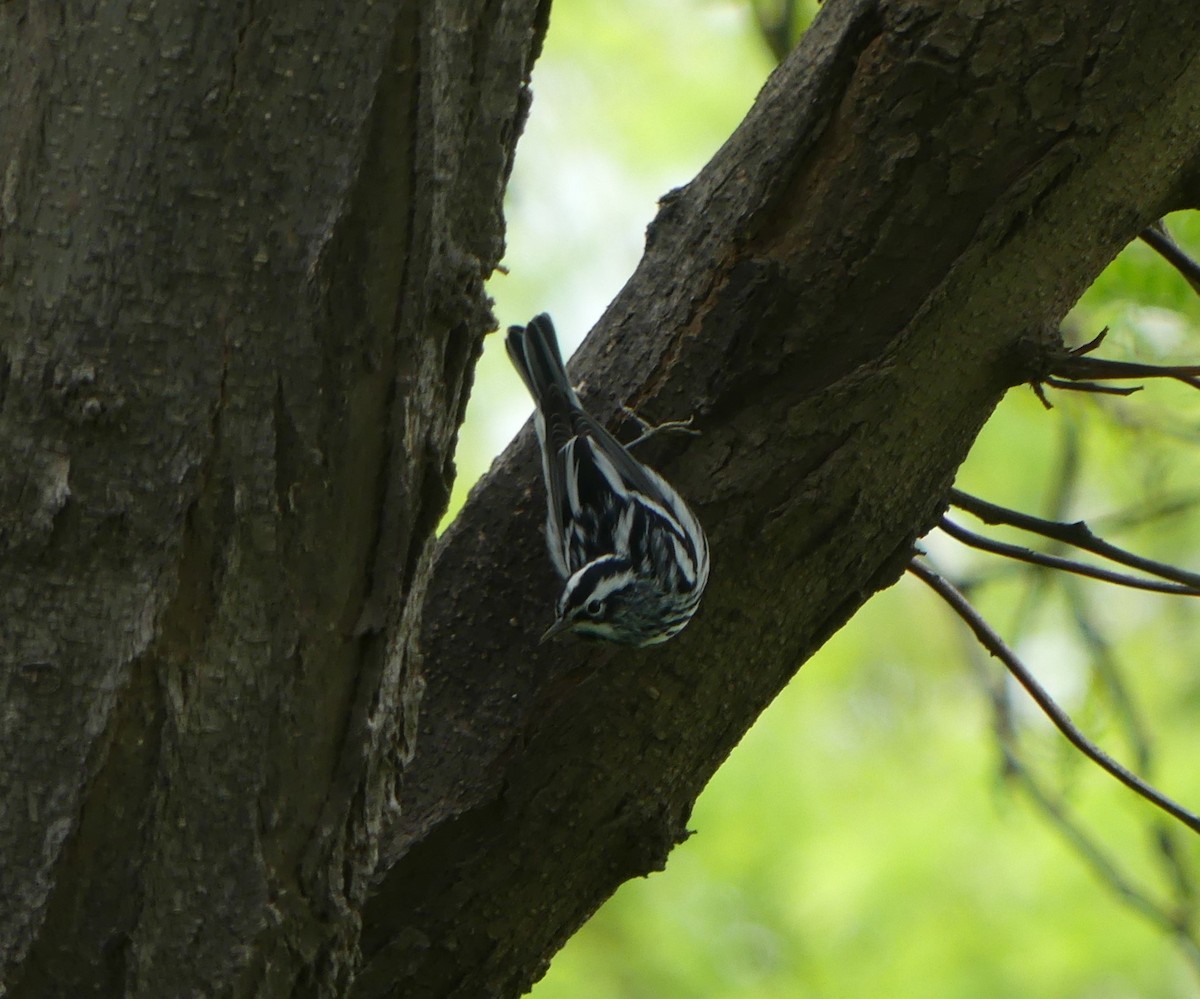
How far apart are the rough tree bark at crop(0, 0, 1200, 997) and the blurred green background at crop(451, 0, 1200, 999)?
141 cm

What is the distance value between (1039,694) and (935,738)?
6.22 m

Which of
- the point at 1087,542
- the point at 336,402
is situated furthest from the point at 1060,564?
the point at 336,402

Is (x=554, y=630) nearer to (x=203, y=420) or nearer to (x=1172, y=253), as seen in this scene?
(x=203, y=420)

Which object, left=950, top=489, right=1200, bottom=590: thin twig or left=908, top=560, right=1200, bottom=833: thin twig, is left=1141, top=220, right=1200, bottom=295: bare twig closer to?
left=950, top=489, right=1200, bottom=590: thin twig

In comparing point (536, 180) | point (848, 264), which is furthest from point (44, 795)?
point (536, 180)

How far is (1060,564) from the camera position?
319 centimetres

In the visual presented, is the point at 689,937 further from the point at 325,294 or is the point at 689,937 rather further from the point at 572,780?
the point at 325,294

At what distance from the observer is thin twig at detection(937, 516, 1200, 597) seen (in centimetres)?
314

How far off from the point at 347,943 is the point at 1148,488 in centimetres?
411

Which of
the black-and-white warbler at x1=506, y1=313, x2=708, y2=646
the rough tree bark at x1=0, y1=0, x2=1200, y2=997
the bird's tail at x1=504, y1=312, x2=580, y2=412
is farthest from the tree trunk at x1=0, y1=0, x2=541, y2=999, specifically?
the bird's tail at x1=504, y1=312, x2=580, y2=412

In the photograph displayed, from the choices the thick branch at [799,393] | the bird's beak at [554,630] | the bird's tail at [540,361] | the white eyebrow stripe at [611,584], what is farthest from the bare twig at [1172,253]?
the bird's beak at [554,630]

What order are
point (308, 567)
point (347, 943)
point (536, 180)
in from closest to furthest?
point (308, 567) → point (347, 943) → point (536, 180)

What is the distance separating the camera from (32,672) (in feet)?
6.21

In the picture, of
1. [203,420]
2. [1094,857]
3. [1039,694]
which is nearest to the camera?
[203,420]
